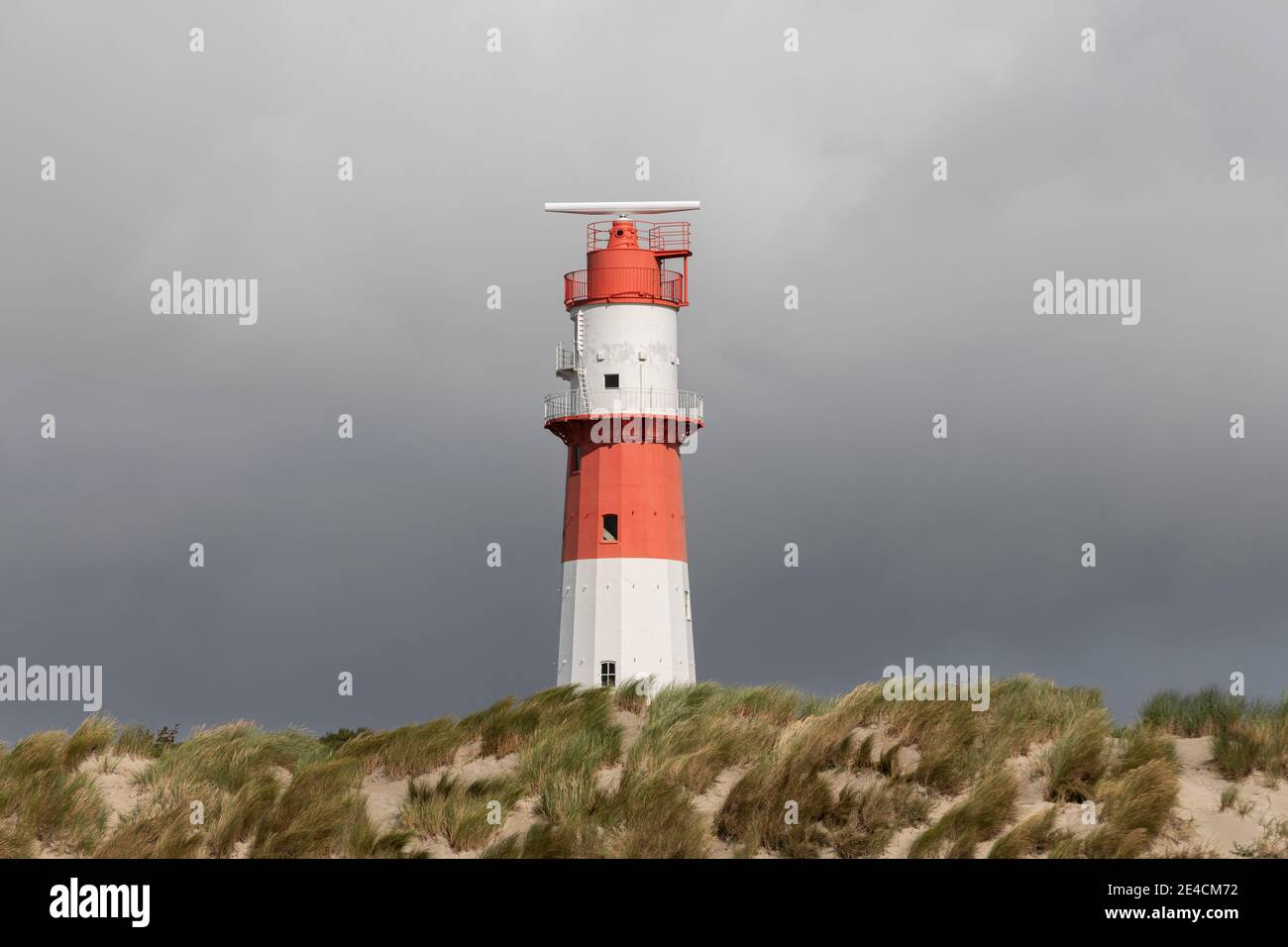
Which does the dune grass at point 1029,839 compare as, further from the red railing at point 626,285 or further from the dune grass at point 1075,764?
the red railing at point 626,285

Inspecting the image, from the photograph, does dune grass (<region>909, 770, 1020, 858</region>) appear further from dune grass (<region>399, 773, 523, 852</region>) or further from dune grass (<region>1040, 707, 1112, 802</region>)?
dune grass (<region>399, 773, 523, 852</region>)

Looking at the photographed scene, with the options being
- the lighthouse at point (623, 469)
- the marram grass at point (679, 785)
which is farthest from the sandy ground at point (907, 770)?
the lighthouse at point (623, 469)

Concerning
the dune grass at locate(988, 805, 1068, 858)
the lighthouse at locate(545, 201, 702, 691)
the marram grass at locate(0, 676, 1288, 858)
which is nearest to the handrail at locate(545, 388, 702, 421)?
the lighthouse at locate(545, 201, 702, 691)

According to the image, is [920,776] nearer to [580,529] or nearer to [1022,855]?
[1022,855]

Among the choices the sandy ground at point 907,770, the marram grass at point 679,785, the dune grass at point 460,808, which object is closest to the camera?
the sandy ground at point 907,770

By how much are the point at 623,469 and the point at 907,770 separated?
61.3ft

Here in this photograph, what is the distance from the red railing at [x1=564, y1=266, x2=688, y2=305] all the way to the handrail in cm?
235

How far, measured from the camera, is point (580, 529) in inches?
1594

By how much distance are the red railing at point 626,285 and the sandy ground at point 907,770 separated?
56.7 ft

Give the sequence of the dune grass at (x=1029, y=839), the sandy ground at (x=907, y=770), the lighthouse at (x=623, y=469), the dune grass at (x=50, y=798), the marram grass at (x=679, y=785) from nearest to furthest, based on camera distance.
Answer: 1. the dune grass at (x=1029, y=839)
2. the sandy ground at (x=907, y=770)
3. the marram grass at (x=679, y=785)
4. the dune grass at (x=50, y=798)
5. the lighthouse at (x=623, y=469)

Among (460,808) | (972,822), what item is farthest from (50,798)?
(972,822)

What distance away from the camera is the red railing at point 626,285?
4062cm
